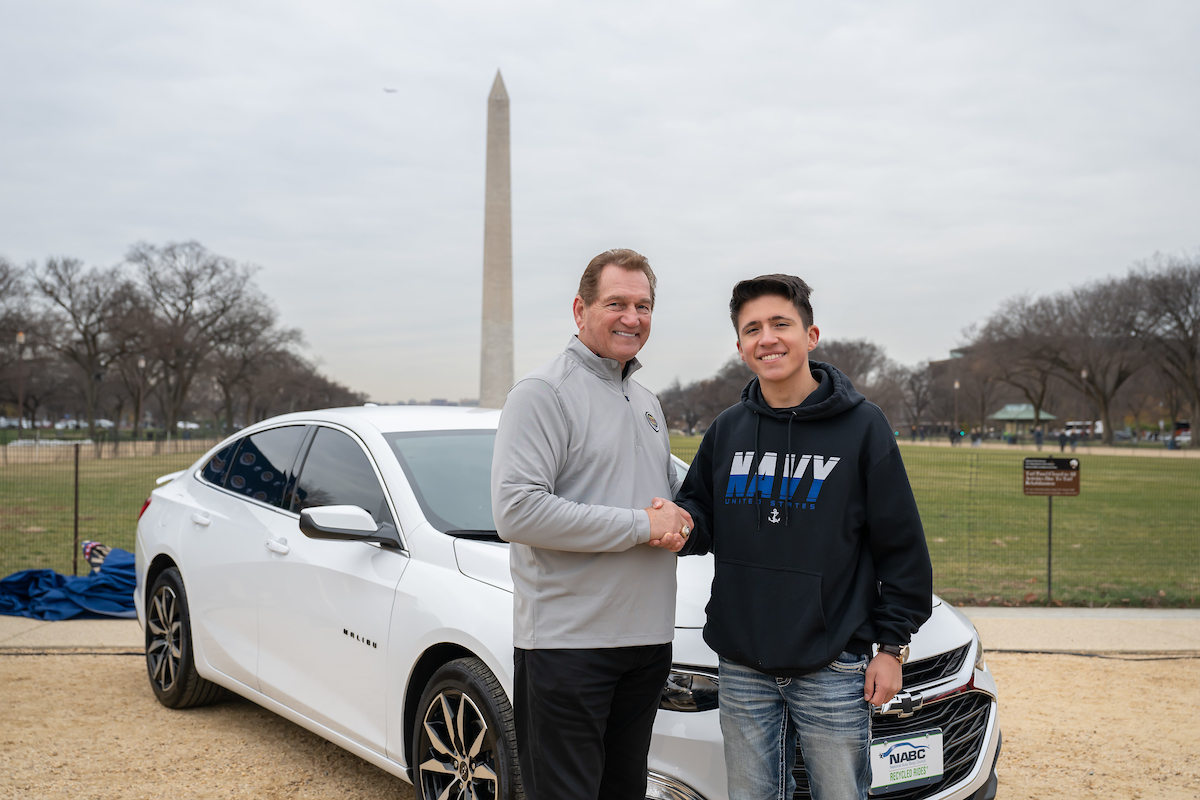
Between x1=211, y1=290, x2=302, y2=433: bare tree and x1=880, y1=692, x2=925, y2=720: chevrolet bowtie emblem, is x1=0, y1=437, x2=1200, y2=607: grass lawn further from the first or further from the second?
x1=211, y1=290, x2=302, y2=433: bare tree

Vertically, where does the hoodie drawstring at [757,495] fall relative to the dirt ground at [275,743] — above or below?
above

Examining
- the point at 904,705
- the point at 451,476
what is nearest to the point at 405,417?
the point at 451,476

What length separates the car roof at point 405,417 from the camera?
4146mm

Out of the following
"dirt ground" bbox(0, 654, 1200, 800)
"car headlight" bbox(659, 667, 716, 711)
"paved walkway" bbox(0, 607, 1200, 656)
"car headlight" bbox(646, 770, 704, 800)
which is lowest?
"paved walkway" bbox(0, 607, 1200, 656)

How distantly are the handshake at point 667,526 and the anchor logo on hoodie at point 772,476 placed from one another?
0.58ft

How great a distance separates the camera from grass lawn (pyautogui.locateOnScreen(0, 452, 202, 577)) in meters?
11.5

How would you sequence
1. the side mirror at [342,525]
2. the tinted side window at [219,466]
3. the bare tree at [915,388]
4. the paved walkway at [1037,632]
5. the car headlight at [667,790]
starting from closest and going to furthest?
the car headlight at [667,790], the side mirror at [342,525], the tinted side window at [219,466], the paved walkway at [1037,632], the bare tree at [915,388]

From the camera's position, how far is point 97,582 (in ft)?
25.9

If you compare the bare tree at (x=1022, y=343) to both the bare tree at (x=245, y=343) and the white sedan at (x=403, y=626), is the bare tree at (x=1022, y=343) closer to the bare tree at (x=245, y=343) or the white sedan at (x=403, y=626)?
the bare tree at (x=245, y=343)

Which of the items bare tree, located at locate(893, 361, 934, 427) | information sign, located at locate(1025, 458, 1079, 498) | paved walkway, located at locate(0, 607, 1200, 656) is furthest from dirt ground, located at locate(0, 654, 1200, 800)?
bare tree, located at locate(893, 361, 934, 427)

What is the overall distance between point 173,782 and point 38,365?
6418 cm

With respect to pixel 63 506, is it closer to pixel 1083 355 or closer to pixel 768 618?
pixel 768 618

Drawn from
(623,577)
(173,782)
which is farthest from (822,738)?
(173,782)

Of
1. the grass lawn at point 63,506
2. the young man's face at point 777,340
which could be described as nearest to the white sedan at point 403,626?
the young man's face at point 777,340
